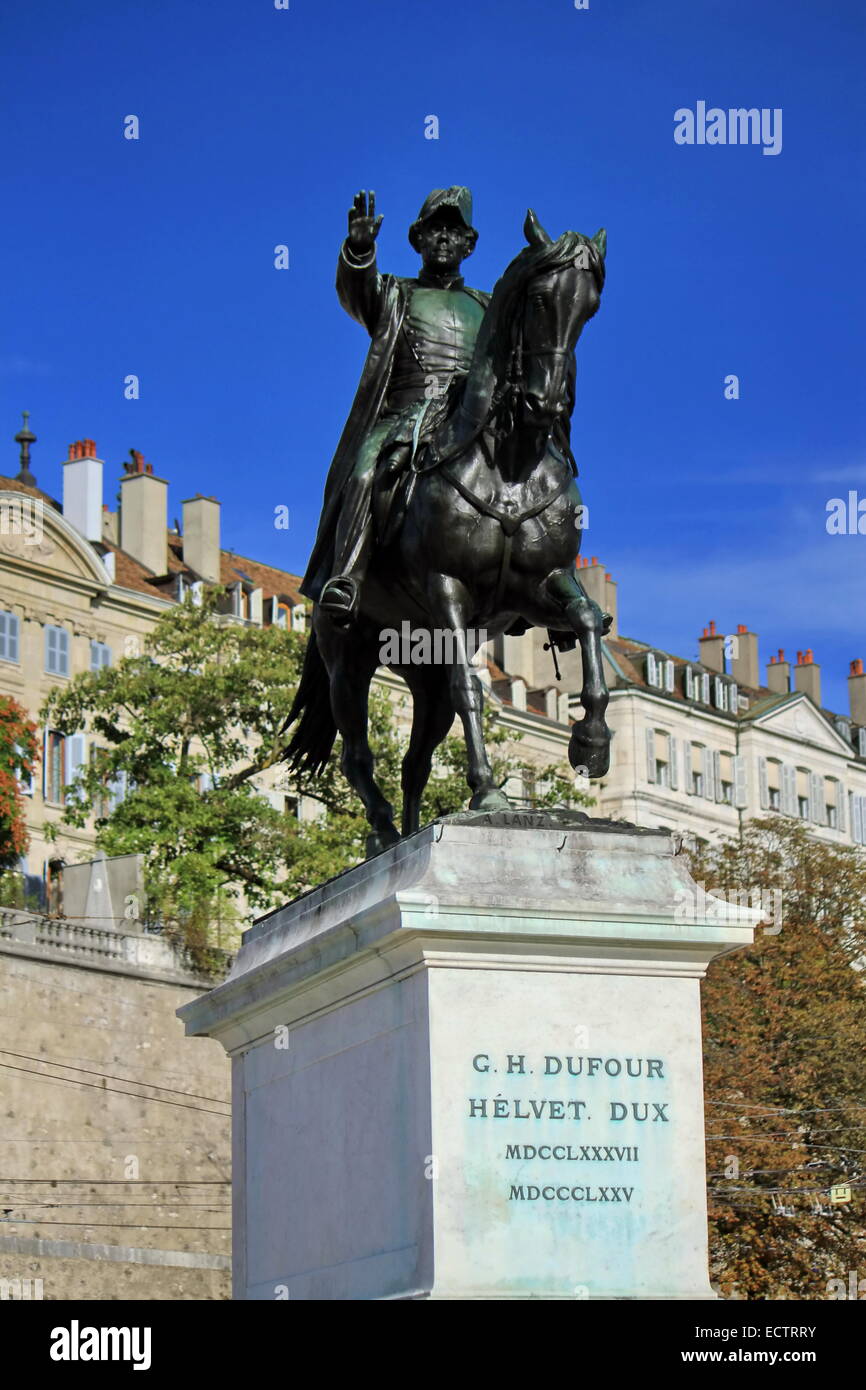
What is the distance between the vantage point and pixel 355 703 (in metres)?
15.7

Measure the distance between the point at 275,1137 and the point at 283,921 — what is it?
120cm

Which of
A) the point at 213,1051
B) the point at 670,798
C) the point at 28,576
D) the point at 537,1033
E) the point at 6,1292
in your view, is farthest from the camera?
the point at 670,798

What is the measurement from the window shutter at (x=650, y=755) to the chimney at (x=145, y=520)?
79.3ft

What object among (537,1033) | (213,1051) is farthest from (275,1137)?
(213,1051)

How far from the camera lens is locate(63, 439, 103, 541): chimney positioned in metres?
76.4

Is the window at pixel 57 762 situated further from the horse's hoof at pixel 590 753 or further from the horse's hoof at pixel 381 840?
the horse's hoof at pixel 590 753

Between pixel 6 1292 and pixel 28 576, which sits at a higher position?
pixel 28 576

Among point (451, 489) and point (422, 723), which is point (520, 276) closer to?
point (451, 489)

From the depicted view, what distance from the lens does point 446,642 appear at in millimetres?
14312

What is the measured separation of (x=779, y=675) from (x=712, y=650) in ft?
18.2

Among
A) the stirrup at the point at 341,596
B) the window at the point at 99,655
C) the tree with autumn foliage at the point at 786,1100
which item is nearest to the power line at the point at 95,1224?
the tree with autumn foliage at the point at 786,1100

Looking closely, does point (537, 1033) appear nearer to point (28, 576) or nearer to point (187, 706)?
point (187, 706)

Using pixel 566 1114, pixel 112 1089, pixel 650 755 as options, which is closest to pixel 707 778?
pixel 650 755

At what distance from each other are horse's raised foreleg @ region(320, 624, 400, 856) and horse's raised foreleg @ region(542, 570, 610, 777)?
156cm
